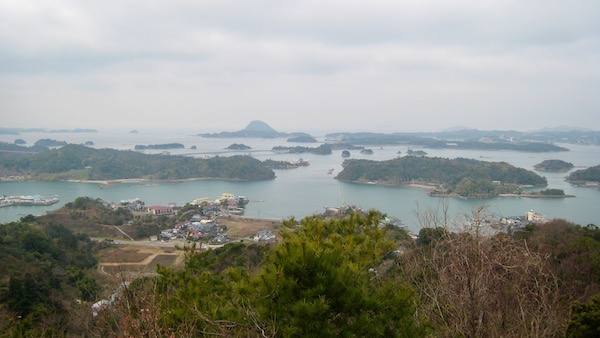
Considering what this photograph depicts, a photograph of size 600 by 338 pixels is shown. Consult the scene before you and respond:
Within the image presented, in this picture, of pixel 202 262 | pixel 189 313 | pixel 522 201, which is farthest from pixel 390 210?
pixel 189 313

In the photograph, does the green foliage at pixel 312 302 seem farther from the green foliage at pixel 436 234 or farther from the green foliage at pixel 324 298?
the green foliage at pixel 436 234

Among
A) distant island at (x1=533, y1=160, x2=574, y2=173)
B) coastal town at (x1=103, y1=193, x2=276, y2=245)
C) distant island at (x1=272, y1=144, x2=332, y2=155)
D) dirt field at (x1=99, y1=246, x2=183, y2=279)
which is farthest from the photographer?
distant island at (x1=272, y1=144, x2=332, y2=155)

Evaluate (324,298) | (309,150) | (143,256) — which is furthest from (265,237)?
(309,150)

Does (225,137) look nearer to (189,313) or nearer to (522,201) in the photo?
(522,201)

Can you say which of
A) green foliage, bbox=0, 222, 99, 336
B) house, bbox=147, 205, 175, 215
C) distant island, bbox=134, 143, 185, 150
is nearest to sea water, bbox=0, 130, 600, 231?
house, bbox=147, 205, 175, 215

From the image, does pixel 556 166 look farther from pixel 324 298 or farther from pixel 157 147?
pixel 157 147

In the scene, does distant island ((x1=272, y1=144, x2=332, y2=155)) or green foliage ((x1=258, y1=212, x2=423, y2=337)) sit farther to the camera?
distant island ((x1=272, y1=144, x2=332, y2=155))

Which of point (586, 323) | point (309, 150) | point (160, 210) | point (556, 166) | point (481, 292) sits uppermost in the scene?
point (481, 292)

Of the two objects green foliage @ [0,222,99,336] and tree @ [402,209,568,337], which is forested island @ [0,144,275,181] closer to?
green foliage @ [0,222,99,336]
